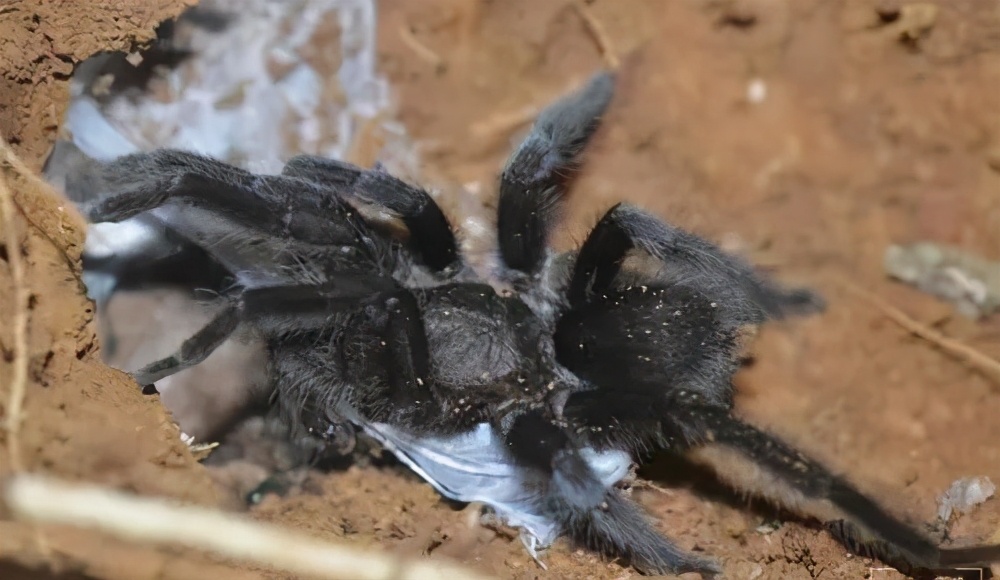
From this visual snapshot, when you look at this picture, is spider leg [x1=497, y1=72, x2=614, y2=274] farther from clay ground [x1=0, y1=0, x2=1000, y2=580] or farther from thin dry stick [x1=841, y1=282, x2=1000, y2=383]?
thin dry stick [x1=841, y1=282, x2=1000, y2=383]

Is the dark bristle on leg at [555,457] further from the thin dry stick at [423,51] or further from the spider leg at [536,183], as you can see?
the thin dry stick at [423,51]

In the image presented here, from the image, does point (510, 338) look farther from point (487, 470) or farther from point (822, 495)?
point (822, 495)

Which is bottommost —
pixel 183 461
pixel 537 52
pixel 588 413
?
pixel 588 413

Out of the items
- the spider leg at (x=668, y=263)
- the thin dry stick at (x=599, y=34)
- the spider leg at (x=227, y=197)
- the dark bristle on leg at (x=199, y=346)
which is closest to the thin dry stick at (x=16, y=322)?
the spider leg at (x=227, y=197)

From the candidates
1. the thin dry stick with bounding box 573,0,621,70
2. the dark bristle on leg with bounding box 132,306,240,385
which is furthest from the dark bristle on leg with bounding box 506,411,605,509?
the thin dry stick with bounding box 573,0,621,70

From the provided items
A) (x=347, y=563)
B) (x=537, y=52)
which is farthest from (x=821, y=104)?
(x=347, y=563)

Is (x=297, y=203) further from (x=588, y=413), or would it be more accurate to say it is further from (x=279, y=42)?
(x=279, y=42)
